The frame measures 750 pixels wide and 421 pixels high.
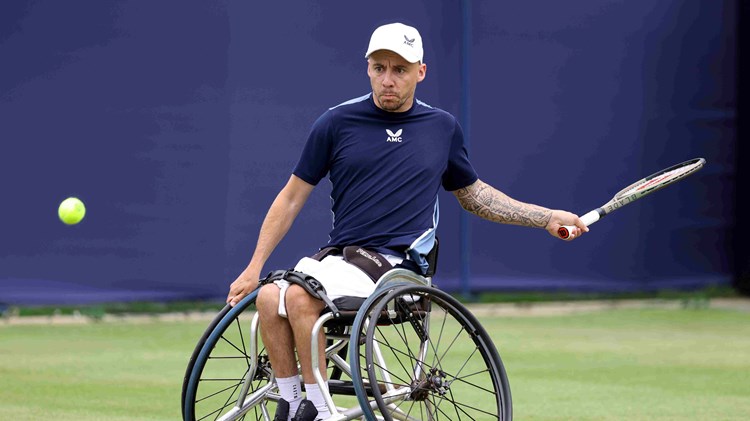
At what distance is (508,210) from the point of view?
4.72 metres

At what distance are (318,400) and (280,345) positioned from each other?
200mm

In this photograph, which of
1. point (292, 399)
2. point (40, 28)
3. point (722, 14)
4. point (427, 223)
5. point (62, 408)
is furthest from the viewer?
point (722, 14)

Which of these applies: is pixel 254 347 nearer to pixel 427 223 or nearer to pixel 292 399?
pixel 292 399

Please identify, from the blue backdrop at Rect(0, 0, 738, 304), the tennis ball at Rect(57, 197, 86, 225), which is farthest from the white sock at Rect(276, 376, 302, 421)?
the blue backdrop at Rect(0, 0, 738, 304)

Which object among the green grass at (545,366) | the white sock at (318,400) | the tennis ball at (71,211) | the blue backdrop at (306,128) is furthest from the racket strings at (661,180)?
the blue backdrop at (306,128)

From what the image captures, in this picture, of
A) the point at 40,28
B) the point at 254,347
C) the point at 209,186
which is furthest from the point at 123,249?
the point at 254,347

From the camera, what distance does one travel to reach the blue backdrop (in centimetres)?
875

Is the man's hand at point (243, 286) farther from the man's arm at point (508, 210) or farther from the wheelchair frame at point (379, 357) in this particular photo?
the man's arm at point (508, 210)

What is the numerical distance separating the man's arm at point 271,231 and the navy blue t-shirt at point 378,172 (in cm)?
5

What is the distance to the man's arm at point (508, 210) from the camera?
462 centimetres

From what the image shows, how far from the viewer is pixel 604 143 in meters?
10.2

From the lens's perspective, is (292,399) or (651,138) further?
(651,138)

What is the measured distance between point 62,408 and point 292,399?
5.69 feet

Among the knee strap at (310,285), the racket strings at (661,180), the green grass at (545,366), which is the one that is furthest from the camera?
the green grass at (545,366)
